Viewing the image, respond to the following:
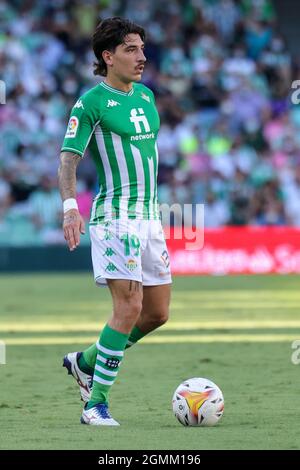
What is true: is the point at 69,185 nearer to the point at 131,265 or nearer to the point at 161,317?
the point at 131,265

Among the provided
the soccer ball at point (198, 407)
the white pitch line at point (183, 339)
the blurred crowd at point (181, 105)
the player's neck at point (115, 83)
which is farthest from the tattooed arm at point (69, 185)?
the blurred crowd at point (181, 105)

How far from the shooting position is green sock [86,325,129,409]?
23.5 feet

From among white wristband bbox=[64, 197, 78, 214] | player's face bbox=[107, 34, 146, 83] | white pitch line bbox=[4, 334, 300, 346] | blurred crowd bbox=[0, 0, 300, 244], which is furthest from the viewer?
blurred crowd bbox=[0, 0, 300, 244]

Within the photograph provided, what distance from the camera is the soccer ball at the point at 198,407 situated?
7.04m

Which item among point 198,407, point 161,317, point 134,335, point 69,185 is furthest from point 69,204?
point 198,407

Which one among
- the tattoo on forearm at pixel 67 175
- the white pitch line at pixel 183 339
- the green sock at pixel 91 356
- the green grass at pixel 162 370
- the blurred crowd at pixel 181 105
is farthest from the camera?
the blurred crowd at pixel 181 105

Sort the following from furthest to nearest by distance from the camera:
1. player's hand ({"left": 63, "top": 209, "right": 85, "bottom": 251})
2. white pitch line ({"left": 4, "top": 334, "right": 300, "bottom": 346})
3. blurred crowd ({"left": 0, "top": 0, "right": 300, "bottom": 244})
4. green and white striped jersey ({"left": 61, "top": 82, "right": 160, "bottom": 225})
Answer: blurred crowd ({"left": 0, "top": 0, "right": 300, "bottom": 244}) → white pitch line ({"left": 4, "top": 334, "right": 300, "bottom": 346}) → green and white striped jersey ({"left": 61, "top": 82, "right": 160, "bottom": 225}) → player's hand ({"left": 63, "top": 209, "right": 85, "bottom": 251})

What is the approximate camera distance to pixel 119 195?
288 inches

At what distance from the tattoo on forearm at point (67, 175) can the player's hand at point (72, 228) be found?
17 cm

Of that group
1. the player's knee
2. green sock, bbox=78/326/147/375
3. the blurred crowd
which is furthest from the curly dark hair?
the blurred crowd

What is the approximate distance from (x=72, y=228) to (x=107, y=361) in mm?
854

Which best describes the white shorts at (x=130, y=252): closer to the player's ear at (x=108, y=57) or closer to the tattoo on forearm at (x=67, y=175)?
the tattoo on forearm at (x=67, y=175)

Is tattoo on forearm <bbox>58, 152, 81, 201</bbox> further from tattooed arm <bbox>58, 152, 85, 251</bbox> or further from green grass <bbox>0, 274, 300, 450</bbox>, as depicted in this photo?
green grass <bbox>0, 274, 300, 450</bbox>

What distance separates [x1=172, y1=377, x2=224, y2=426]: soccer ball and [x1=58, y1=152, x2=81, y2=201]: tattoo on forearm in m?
1.34
